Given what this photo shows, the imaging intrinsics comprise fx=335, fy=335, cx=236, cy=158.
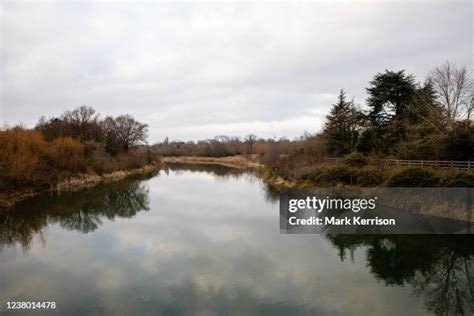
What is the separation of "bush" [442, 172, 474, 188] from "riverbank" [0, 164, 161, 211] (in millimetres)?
25437

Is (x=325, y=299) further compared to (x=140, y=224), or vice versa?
(x=140, y=224)

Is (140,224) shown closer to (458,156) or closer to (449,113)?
(458,156)

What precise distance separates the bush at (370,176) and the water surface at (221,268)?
285 inches

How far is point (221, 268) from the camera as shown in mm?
11305

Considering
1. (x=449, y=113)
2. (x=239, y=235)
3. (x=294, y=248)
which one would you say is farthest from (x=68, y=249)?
(x=449, y=113)

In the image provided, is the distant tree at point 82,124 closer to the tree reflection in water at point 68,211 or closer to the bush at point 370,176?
the tree reflection in water at point 68,211

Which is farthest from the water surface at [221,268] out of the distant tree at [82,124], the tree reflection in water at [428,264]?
the distant tree at [82,124]

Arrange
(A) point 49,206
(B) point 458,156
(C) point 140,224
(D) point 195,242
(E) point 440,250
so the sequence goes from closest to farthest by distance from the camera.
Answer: (E) point 440,250, (D) point 195,242, (C) point 140,224, (B) point 458,156, (A) point 49,206

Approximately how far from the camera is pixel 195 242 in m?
14.4

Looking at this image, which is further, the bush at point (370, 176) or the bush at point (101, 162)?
the bush at point (101, 162)

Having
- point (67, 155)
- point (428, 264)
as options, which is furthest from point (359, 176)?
point (67, 155)

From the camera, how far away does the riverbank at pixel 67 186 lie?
72.2 ft

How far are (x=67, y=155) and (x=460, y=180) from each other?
32.2 meters

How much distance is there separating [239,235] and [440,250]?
326 inches
